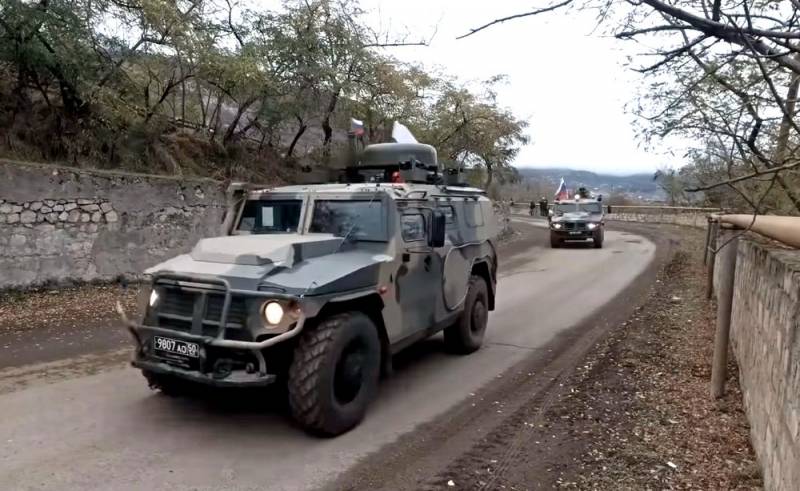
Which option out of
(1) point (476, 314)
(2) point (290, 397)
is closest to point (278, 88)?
(1) point (476, 314)

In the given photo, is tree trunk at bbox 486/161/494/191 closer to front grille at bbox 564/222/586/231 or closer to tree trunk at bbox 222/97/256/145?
front grille at bbox 564/222/586/231

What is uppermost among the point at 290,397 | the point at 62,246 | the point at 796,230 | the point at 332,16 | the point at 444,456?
the point at 332,16

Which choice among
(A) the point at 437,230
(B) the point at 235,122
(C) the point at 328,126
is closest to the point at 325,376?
(A) the point at 437,230

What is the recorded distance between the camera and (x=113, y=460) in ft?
12.7

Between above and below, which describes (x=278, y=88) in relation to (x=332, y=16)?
below

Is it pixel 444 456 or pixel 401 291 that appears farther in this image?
pixel 401 291

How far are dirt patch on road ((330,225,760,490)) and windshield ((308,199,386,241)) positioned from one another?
1.74 metres

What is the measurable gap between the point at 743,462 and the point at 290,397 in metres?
3.18

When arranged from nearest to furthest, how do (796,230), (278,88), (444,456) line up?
(796,230) < (444,456) < (278,88)

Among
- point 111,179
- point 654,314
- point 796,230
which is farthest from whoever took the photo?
point 111,179

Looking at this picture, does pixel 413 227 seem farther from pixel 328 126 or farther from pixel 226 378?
pixel 328 126

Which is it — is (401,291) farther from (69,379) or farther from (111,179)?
(111,179)

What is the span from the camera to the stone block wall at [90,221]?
8.69 m

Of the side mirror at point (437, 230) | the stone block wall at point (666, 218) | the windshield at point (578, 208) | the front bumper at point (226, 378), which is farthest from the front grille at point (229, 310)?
the stone block wall at point (666, 218)
